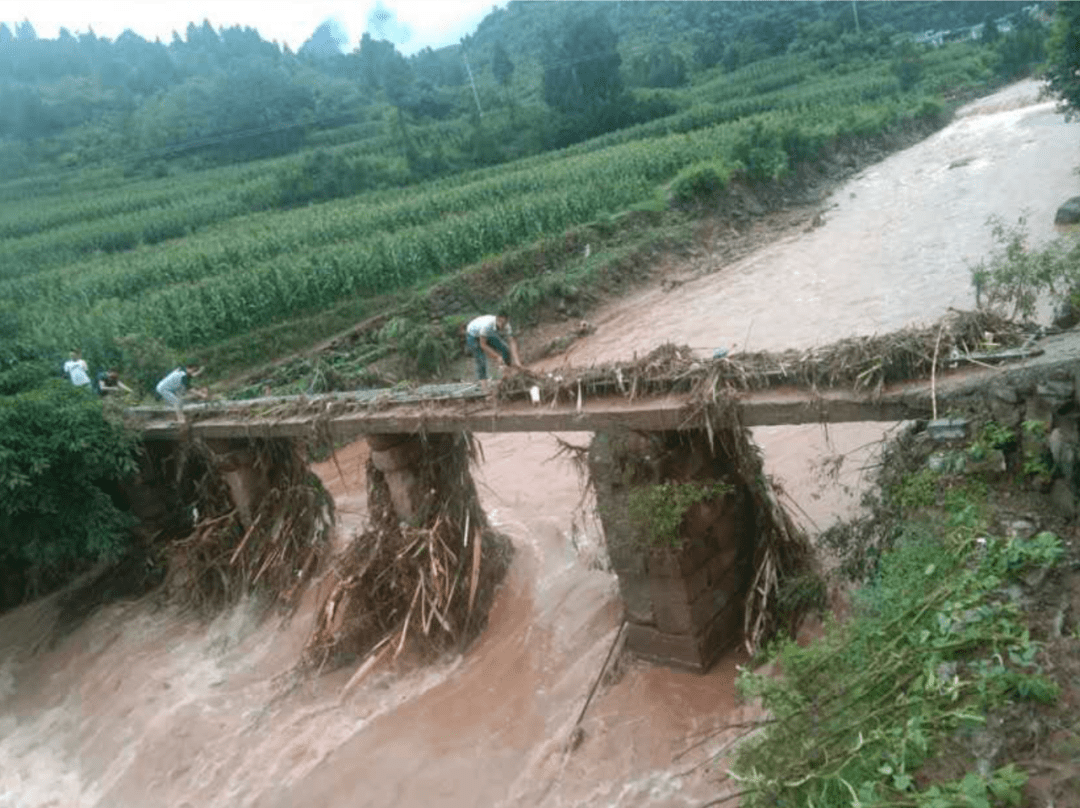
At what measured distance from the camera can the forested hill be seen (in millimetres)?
48500

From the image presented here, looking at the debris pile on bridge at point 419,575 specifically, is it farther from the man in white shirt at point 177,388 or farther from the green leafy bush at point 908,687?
the green leafy bush at point 908,687

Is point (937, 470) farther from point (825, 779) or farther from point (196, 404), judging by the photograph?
A: point (196, 404)

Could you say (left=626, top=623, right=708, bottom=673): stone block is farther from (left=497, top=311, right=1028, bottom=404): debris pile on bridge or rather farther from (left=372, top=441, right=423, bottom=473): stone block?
(left=372, top=441, right=423, bottom=473): stone block

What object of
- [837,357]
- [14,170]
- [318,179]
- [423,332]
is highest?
[14,170]

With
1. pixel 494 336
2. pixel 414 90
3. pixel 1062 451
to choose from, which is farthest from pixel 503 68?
pixel 1062 451

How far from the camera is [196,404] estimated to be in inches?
410

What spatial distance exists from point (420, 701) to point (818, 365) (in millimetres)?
4418

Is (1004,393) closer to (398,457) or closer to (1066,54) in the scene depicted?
(398,457)

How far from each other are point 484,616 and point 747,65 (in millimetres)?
61937

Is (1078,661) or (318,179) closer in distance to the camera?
(1078,661)

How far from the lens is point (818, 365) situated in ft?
19.1

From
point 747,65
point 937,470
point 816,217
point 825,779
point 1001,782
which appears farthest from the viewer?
point 747,65

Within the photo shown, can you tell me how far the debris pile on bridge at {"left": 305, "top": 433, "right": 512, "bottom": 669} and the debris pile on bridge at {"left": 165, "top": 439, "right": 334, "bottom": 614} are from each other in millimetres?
1384

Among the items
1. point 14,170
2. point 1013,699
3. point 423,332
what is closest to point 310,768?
point 1013,699
